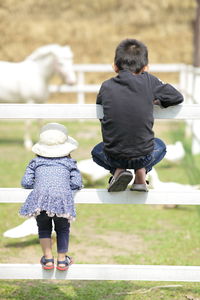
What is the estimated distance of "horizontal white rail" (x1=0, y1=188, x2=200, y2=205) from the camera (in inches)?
121

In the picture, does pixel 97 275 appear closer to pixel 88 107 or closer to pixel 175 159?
pixel 88 107

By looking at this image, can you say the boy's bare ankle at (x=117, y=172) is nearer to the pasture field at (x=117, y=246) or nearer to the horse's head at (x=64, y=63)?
the pasture field at (x=117, y=246)

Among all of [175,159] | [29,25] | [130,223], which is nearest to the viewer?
[130,223]

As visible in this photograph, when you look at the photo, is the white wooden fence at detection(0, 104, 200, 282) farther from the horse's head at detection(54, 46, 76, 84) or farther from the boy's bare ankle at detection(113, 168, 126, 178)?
the horse's head at detection(54, 46, 76, 84)

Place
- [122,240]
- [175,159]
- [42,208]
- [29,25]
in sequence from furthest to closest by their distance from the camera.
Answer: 1. [29,25]
2. [175,159]
3. [122,240]
4. [42,208]

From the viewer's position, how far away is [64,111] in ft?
9.93

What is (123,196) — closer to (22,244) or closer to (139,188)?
(139,188)

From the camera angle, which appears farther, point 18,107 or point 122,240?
point 122,240

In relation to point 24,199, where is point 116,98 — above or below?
above

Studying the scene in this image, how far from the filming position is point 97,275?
3.16 metres

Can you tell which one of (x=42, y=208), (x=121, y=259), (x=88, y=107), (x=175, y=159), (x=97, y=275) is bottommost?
(x=175, y=159)

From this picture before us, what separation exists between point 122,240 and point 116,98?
87.7 inches

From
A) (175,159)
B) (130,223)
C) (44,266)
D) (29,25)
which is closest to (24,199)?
(44,266)

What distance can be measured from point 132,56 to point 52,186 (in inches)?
30.6
